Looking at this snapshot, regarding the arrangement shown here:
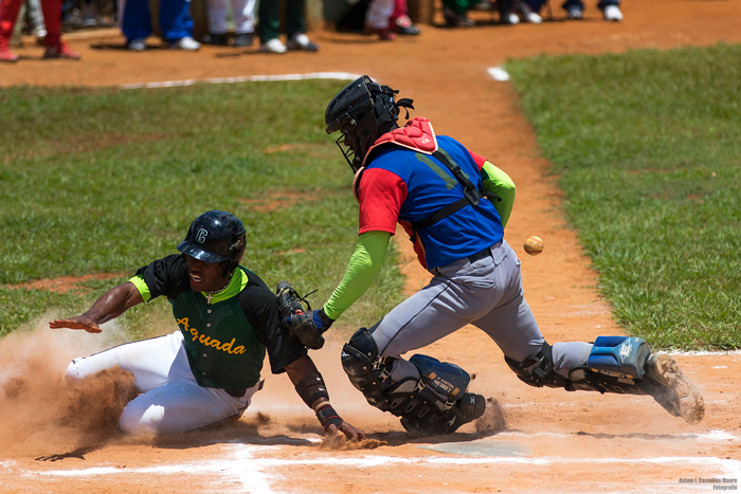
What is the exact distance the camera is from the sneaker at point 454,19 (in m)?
20.7

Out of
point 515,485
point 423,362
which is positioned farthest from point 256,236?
point 515,485

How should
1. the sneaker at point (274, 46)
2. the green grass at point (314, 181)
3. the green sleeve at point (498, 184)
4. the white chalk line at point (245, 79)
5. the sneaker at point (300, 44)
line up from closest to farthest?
the green sleeve at point (498, 184), the green grass at point (314, 181), the white chalk line at point (245, 79), the sneaker at point (274, 46), the sneaker at point (300, 44)

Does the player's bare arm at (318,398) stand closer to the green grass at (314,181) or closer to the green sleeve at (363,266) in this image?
the green sleeve at (363,266)

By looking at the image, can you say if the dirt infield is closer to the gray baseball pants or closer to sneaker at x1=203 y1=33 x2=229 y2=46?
the gray baseball pants

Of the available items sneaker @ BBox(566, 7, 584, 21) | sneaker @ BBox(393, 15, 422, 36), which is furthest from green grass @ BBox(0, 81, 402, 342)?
sneaker @ BBox(566, 7, 584, 21)

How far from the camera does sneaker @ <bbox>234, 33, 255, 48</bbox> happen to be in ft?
57.8

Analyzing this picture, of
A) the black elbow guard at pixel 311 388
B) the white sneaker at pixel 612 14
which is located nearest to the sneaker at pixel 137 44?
the white sneaker at pixel 612 14

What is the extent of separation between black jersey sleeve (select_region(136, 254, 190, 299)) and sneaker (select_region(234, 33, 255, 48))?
523 inches

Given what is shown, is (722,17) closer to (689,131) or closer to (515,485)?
(689,131)

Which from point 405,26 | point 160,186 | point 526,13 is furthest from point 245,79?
point 526,13

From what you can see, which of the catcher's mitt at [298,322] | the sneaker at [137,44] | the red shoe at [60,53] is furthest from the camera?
the sneaker at [137,44]

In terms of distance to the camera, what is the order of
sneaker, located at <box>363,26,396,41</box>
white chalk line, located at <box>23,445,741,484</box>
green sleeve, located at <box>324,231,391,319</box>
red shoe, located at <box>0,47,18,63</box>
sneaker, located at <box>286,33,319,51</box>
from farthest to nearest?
1. sneaker, located at <box>363,26,396,41</box>
2. sneaker, located at <box>286,33,319,51</box>
3. red shoe, located at <box>0,47,18,63</box>
4. green sleeve, located at <box>324,231,391,319</box>
5. white chalk line, located at <box>23,445,741,484</box>

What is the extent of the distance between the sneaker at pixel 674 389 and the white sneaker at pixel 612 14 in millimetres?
17419

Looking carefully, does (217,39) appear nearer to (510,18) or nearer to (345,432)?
(510,18)
